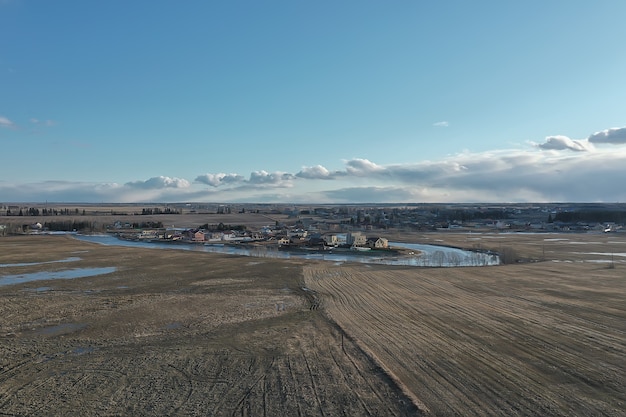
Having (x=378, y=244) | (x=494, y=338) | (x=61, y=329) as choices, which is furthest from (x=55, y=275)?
(x=378, y=244)

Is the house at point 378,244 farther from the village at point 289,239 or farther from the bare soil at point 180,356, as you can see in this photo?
the bare soil at point 180,356

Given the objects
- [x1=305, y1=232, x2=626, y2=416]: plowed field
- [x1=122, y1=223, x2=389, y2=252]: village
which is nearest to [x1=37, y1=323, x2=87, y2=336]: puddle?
[x1=305, y1=232, x2=626, y2=416]: plowed field

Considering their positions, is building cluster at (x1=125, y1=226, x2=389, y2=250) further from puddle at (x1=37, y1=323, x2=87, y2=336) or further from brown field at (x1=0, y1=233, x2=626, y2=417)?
puddle at (x1=37, y1=323, x2=87, y2=336)

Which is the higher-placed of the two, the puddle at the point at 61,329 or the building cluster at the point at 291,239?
the puddle at the point at 61,329

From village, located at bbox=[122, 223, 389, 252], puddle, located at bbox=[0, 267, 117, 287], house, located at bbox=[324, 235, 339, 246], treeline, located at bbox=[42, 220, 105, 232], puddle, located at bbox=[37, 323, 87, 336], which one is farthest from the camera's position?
treeline, located at bbox=[42, 220, 105, 232]

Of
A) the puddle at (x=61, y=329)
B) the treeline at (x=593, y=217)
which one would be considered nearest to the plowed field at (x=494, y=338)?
the puddle at (x=61, y=329)

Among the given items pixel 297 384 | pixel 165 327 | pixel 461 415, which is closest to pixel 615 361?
pixel 461 415
